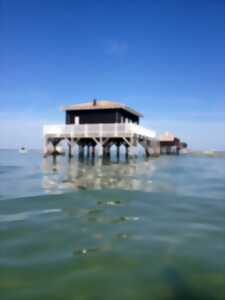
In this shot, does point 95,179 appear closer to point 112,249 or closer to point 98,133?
point 112,249

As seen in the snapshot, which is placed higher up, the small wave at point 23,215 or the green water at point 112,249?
the small wave at point 23,215

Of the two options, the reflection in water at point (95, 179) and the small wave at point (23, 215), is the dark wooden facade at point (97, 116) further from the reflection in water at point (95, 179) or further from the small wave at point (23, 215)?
the small wave at point (23, 215)

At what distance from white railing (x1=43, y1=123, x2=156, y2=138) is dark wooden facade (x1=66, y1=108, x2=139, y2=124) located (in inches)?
93.2

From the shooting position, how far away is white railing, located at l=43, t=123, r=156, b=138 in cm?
2305

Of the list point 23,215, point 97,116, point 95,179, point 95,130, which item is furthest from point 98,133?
point 23,215

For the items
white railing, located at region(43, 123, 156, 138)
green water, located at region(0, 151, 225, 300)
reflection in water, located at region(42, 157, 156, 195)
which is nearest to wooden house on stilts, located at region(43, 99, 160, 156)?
white railing, located at region(43, 123, 156, 138)

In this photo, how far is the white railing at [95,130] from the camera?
23047 millimetres

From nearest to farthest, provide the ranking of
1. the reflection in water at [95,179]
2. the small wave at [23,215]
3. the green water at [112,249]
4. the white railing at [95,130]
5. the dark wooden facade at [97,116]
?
the green water at [112,249], the small wave at [23,215], the reflection in water at [95,179], the white railing at [95,130], the dark wooden facade at [97,116]

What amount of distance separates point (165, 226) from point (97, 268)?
183 cm

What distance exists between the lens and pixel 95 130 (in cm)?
2402

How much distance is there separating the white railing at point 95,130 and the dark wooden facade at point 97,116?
237 cm

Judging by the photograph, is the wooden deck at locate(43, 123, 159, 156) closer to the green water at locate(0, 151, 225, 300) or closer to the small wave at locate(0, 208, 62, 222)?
the green water at locate(0, 151, 225, 300)

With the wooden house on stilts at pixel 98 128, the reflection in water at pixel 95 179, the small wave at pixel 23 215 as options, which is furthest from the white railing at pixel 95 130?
the small wave at pixel 23 215

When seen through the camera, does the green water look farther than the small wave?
No
